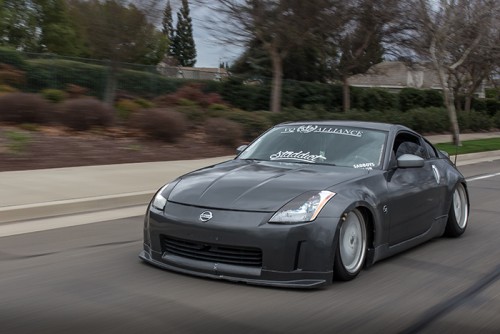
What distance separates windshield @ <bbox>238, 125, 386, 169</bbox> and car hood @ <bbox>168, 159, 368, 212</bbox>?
0.83ft

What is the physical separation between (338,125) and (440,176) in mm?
1482

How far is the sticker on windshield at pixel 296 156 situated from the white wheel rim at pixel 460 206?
231 centimetres

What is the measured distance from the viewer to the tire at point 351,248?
Answer: 5.41 m

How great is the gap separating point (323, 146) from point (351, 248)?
1.35 m

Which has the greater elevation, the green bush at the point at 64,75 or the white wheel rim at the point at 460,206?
the green bush at the point at 64,75

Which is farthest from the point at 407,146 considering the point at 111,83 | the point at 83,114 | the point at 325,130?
the point at 111,83

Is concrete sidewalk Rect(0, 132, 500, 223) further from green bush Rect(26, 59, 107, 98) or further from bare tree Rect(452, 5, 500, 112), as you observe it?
bare tree Rect(452, 5, 500, 112)

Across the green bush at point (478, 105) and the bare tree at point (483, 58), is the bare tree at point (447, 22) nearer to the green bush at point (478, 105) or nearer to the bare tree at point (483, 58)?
the bare tree at point (483, 58)

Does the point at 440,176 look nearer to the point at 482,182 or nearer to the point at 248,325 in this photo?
the point at 248,325

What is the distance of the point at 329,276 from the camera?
17.1ft

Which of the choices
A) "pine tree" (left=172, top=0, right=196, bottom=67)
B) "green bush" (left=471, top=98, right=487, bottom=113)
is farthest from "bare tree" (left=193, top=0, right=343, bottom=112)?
"pine tree" (left=172, top=0, right=196, bottom=67)

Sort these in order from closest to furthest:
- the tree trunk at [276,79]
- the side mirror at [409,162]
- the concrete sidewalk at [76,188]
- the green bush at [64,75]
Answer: the side mirror at [409,162] → the concrete sidewalk at [76,188] → the green bush at [64,75] → the tree trunk at [276,79]

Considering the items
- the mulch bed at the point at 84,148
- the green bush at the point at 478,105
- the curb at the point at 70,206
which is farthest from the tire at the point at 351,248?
the green bush at the point at 478,105

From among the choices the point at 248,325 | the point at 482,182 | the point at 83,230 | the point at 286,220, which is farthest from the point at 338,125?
the point at 482,182
